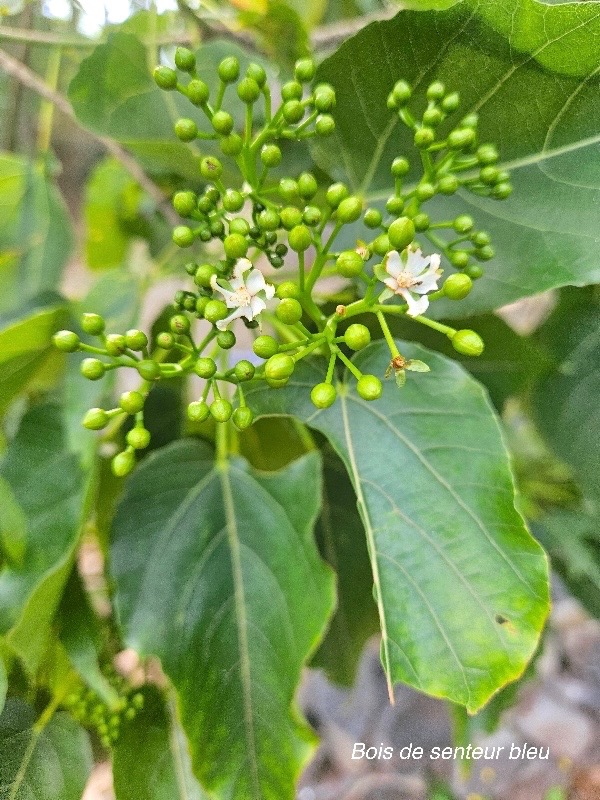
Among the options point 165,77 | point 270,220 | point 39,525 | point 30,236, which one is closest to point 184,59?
point 165,77

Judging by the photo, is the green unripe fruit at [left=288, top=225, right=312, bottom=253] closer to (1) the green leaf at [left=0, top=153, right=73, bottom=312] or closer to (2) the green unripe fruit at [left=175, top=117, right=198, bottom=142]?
(2) the green unripe fruit at [left=175, top=117, right=198, bottom=142]

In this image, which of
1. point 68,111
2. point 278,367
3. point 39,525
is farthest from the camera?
point 68,111

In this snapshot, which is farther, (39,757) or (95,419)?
(39,757)

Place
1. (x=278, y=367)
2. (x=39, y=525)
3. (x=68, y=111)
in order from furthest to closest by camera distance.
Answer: (x=68, y=111) < (x=39, y=525) < (x=278, y=367)

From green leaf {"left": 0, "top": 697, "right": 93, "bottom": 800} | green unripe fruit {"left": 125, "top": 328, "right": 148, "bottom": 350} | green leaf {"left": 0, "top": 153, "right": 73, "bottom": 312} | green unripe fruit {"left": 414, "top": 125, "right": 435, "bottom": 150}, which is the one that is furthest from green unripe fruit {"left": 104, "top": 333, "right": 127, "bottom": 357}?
green leaf {"left": 0, "top": 153, "right": 73, "bottom": 312}

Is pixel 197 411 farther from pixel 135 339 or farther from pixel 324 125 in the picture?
pixel 324 125

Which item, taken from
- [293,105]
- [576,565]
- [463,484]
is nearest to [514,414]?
[576,565]

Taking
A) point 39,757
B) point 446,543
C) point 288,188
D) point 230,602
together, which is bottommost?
point 39,757
